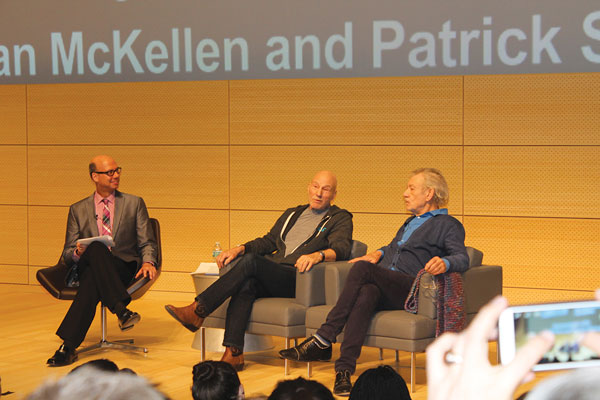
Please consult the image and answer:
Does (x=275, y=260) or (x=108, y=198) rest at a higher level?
(x=108, y=198)

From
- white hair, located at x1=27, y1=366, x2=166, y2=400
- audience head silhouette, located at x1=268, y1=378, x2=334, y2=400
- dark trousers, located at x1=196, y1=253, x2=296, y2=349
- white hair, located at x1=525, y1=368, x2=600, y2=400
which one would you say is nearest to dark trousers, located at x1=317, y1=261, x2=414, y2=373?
dark trousers, located at x1=196, y1=253, x2=296, y2=349

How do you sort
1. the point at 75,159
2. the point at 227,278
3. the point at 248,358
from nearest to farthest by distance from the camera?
1. the point at 227,278
2. the point at 248,358
3. the point at 75,159

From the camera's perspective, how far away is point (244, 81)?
7.34 m

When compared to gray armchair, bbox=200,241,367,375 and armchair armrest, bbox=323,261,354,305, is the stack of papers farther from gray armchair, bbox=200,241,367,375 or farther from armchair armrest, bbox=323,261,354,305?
armchair armrest, bbox=323,261,354,305

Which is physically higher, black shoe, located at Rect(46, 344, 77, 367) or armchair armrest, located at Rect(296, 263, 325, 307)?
armchair armrest, located at Rect(296, 263, 325, 307)

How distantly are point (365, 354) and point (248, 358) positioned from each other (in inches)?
31.0

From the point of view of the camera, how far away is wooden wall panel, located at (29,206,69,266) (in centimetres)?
804

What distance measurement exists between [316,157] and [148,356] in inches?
92.4

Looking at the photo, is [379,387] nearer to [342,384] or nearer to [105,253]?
[342,384]

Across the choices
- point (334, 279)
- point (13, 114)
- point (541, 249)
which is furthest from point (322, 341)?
point (13, 114)

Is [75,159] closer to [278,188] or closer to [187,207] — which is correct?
[187,207]

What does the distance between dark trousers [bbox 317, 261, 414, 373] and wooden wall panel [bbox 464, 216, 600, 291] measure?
1863 mm

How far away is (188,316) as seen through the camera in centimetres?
518

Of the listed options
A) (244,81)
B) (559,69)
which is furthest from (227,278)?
(559,69)
